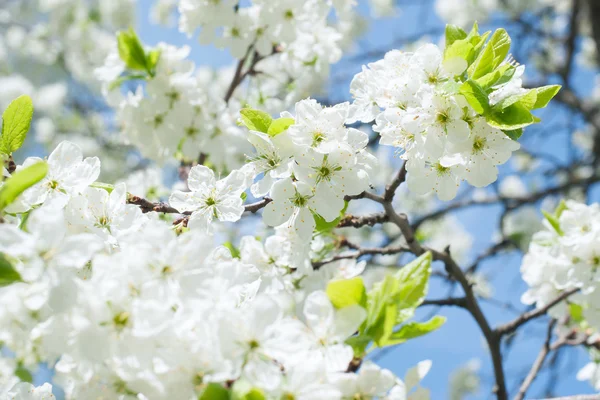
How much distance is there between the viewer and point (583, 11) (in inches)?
199

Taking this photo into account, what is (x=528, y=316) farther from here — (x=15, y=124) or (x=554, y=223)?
(x=15, y=124)

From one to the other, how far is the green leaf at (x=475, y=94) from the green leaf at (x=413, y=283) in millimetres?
340

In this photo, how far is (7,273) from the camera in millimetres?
951

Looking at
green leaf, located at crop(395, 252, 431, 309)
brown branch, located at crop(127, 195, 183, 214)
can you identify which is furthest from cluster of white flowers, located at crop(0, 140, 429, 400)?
brown branch, located at crop(127, 195, 183, 214)

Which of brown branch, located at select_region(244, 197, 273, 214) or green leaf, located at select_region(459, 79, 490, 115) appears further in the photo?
brown branch, located at select_region(244, 197, 273, 214)

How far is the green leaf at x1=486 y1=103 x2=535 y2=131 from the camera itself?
1197mm

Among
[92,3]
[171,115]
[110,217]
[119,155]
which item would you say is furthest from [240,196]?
[92,3]

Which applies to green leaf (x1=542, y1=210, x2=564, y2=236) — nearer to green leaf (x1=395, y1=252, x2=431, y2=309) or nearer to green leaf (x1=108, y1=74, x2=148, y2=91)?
green leaf (x1=395, y1=252, x2=431, y2=309)

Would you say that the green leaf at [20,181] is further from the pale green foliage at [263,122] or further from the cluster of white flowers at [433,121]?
the cluster of white flowers at [433,121]

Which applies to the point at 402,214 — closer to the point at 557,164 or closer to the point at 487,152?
the point at 487,152

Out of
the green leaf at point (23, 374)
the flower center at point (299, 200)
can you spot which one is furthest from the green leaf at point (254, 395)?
the green leaf at point (23, 374)

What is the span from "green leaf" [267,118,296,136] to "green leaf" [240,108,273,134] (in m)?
0.04

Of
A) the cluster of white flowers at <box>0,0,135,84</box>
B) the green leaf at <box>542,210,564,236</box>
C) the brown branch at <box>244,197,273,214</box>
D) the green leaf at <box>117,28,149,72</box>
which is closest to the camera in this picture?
the brown branch at <box>244,197,273,214</box>

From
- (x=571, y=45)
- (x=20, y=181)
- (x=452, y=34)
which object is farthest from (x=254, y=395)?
(x=571, y=45)
